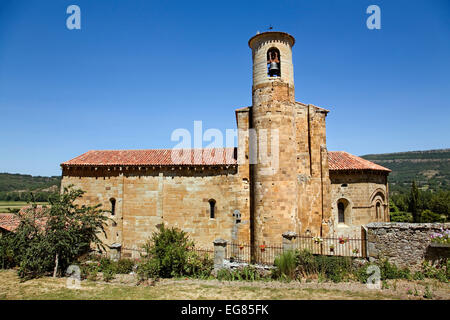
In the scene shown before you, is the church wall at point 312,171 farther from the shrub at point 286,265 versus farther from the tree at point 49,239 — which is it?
the tree at point 49,239

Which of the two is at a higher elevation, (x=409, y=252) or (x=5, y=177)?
(x=5, y=177)

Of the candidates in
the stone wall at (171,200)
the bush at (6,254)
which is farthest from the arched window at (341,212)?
the bush at (6,254)

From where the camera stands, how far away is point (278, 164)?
1667 cm

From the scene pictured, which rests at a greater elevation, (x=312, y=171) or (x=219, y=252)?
(x=312, y=171)

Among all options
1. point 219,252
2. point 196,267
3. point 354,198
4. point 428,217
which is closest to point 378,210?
point 354,198

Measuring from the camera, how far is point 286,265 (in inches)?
→ 505

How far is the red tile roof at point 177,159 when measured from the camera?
18.6 meters

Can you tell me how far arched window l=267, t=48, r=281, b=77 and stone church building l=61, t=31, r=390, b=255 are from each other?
0.07 m

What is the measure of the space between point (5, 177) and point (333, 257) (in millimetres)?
138540

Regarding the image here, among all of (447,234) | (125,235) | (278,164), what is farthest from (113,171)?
(447,234)

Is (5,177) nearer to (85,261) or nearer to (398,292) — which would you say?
(85,261)

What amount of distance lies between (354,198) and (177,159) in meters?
12.7

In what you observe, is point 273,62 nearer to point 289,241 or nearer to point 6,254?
point 289,241

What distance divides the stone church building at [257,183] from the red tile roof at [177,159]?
3.2 inches
